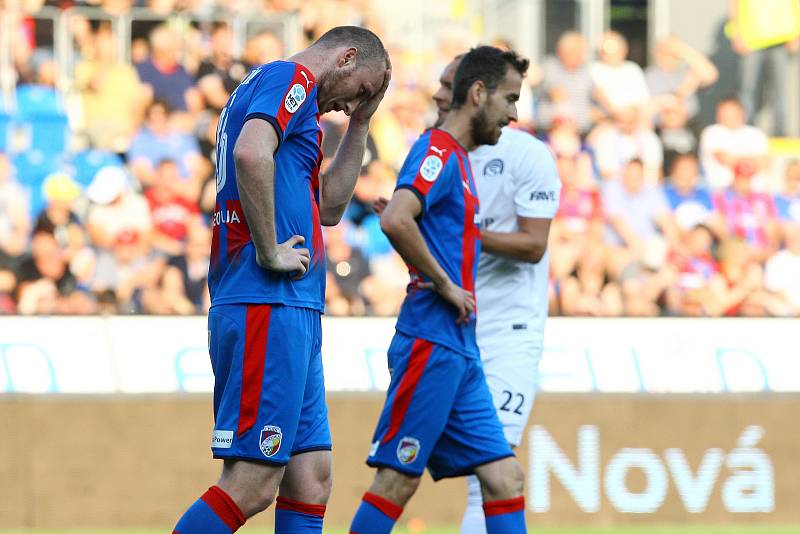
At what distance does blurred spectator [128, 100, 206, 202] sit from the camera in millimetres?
11016

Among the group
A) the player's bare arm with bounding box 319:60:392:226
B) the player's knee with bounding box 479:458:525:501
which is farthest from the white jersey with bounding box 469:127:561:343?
the player's bare arm with bounding box 319:60:392:226

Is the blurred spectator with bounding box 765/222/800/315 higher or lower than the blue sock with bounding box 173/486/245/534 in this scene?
lower

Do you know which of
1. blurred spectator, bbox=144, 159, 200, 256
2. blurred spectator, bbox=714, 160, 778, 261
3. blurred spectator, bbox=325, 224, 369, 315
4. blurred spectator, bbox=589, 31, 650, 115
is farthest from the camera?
blurred spectator, bbox=589, 31, 650, 115

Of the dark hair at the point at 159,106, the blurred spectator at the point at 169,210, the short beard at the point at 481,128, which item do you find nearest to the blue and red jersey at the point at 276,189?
the short beard at the point at 481,128

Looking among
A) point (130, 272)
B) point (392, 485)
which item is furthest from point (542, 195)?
point (130, 272)

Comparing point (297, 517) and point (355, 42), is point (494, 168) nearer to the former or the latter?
point (355, 42)

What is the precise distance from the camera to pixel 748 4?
14734 millimetres

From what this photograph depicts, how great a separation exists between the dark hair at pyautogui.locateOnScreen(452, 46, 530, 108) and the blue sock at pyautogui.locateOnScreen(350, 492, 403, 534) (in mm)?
1598

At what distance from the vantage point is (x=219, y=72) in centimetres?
1206

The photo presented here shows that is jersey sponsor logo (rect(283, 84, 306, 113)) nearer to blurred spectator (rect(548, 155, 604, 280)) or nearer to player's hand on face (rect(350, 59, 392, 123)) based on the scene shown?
player's hand on face (rect(350, 59, 392, 123))

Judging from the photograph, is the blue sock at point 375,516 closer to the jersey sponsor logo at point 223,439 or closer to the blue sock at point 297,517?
the blue sock at point 297,517

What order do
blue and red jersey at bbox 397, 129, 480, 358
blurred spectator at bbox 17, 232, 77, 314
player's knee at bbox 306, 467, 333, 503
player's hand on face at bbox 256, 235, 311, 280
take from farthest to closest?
blurred spectator at bbox 17, 232, 77, 314 < blue and red jersey at bbox 397, 129, 480, 358 < player's knee at bbox 306, 467, 333, 503 < player's hand on face at bbox 256, 235, 311, 280

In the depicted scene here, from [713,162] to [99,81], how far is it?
5.23m

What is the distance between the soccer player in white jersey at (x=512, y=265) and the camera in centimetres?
623
